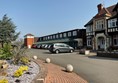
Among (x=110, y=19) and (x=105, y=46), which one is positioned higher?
(x=110, y=19)

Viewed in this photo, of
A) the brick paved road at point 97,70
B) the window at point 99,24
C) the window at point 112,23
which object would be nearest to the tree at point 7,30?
the window at point 99,24

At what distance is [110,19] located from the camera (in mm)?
33750

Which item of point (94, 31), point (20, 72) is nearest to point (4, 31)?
point (94, 31)

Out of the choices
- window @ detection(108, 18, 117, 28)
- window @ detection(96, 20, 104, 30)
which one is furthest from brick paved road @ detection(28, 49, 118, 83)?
window @ detection(96, 20, 104, 30)

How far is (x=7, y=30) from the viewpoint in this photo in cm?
3691

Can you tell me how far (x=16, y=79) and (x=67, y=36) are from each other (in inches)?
1992

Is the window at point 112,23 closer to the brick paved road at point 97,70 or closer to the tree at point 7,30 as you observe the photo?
the brick paved road at point 97,70

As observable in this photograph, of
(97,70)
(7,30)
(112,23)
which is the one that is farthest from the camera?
(7,30)

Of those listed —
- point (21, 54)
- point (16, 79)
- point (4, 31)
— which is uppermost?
point (4, 31)

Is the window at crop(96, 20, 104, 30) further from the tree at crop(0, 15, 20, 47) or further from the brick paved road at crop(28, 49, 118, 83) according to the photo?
the brick paved road at crop(28, 49, 118, 83)

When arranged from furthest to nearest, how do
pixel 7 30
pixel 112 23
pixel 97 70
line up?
pixel 7 30 → pixel 112 23 → pixel 97 70

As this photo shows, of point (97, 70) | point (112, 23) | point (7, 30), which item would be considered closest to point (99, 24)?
point (112, 23)

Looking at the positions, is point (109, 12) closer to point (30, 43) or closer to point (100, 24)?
point (100, 24)

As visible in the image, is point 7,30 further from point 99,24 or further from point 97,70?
point 97,70
